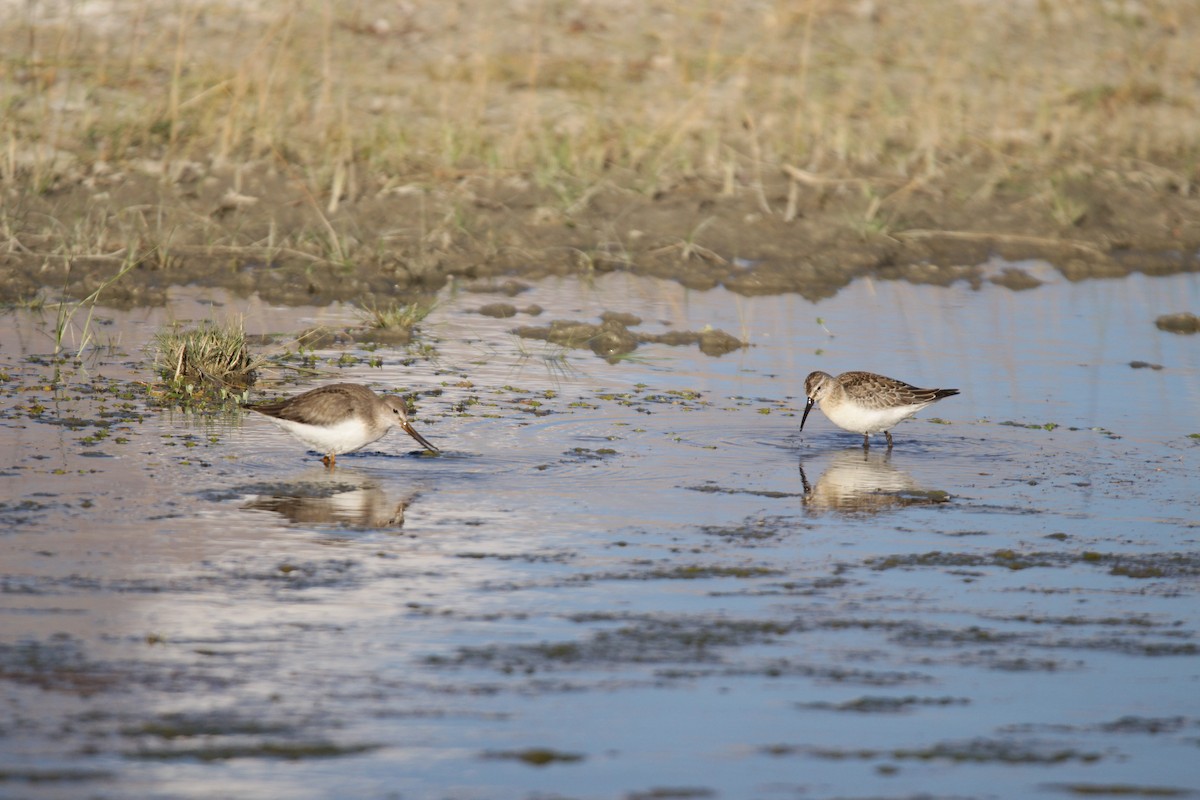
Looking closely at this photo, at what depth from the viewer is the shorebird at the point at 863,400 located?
10.6 meters

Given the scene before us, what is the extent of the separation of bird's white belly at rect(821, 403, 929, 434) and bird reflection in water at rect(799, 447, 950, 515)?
0.66 feet

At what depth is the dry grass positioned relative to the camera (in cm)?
1798

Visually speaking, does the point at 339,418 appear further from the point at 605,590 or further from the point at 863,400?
the point at 863,400

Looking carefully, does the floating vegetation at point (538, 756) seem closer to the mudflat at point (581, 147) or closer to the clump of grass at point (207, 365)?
the clump of grass at point (207, 365)

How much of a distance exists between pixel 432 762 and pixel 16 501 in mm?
3795

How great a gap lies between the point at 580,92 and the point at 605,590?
14.6 m

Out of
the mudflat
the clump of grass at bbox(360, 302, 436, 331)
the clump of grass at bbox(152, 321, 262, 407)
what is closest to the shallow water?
the clump of grass at bbox(152, 321, 262, 407)

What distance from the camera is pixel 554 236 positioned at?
17016 mm

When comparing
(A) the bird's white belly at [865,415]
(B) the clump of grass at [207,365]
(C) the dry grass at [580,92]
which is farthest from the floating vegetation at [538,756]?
(C) the dry grass at [580,92]

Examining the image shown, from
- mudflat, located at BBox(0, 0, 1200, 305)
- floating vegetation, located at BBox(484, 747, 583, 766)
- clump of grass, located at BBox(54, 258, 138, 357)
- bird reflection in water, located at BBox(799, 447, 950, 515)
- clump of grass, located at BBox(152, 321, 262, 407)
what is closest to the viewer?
floating vegetation, located at BBox(484, 747, 583, 766)

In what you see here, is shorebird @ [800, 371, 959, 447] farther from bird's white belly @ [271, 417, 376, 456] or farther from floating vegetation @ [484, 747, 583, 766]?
floating vegetation @ [484, 747, 583, 766]

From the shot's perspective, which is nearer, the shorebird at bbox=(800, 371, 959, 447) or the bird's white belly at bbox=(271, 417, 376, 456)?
the bird's white belly at bbox=(271, 417, 376, 456)

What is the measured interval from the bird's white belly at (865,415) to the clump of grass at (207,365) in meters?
3.95

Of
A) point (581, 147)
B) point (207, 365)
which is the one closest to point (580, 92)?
point (581, 147)
